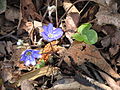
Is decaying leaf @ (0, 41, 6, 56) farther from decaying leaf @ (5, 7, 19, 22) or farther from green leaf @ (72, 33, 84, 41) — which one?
green leaf @ (72, 33, 84, 41)

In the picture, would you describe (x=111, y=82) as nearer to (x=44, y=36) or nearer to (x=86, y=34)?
(x=86, y=34)

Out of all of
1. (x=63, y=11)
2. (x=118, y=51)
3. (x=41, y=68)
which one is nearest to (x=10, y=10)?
(x=63, y=11)

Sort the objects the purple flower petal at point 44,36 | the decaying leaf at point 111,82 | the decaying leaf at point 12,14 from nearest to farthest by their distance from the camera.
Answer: the decaying leaf at point 111,82, the purple flower petal at point 44,36, the decaying leaf at point 12,14

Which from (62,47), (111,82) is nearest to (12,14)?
(62,47)

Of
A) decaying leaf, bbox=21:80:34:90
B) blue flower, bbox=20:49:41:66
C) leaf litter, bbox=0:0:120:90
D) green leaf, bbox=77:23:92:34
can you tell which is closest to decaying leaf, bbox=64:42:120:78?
leaf litter, bbox=0:0:120:90

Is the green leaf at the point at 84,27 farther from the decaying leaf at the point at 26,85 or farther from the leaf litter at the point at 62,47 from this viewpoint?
the decaying leaf at the point at 26,85

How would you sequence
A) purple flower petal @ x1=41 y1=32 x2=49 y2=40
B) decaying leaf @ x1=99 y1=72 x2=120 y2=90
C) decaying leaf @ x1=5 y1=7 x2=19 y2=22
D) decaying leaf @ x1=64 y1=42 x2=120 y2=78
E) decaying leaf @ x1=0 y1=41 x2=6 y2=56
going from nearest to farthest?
decaying leaf @ x1=99 y1=72 x2=120 y2=90 < decaying leaf @ x1=64 y1=42 x2=120 y2=78 < purple flower petal @ x1=41 y1=32 x2=49 y2=40 < decaying leaf @ x1=0 y1=41 x2=6 y2=56 < decaying leaf @ x1=5 y1=7 x2=19 y2=22

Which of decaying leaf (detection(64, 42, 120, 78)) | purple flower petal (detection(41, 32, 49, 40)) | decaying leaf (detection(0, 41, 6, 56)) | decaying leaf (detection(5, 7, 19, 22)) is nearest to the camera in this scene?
decaying leaf (detection(64, 42, 120, 78))

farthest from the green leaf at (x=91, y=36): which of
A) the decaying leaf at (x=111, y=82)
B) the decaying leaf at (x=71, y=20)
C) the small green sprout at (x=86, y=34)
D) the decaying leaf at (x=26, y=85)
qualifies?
the decaying leaf at (x=26, y=85)
